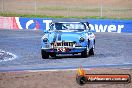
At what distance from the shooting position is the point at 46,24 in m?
41.0

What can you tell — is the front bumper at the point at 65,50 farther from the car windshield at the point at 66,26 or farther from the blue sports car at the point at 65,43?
the car windshield at the point at 66,26

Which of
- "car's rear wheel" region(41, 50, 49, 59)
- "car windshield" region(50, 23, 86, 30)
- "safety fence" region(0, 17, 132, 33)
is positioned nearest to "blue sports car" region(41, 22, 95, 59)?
"car's rear wheel" region(41, 50, 49, 59)

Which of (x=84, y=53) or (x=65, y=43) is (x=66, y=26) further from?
(x=84, y=53)

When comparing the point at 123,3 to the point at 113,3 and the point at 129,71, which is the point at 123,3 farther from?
the point at 129,71

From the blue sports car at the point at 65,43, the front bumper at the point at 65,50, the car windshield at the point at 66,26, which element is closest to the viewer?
the blue sports car at the point at 65,43

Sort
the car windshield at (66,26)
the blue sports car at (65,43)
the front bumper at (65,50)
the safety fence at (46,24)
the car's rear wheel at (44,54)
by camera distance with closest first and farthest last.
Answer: the blue sports car at (65,43), the front bumper at (65,50), the car's rear wheel at (44,54), the car windshield at (66,26), the safety fence at (46,24)

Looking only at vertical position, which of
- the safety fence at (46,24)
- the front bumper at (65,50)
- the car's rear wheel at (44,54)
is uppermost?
the safety fence at (46,24)

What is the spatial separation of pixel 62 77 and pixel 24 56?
276 inches

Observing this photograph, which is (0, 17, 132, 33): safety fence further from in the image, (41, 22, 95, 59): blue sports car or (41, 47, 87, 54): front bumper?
(41, 47, 87, 54): front bumper

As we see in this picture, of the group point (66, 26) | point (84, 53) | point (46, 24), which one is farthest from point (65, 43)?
point (46, 24)

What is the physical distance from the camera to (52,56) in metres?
19.2

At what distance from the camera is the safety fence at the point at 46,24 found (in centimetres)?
3728

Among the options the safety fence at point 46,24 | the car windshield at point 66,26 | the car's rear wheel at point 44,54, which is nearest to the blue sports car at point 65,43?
the car's rear wheel at point 44,54

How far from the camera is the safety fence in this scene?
1468 inches
